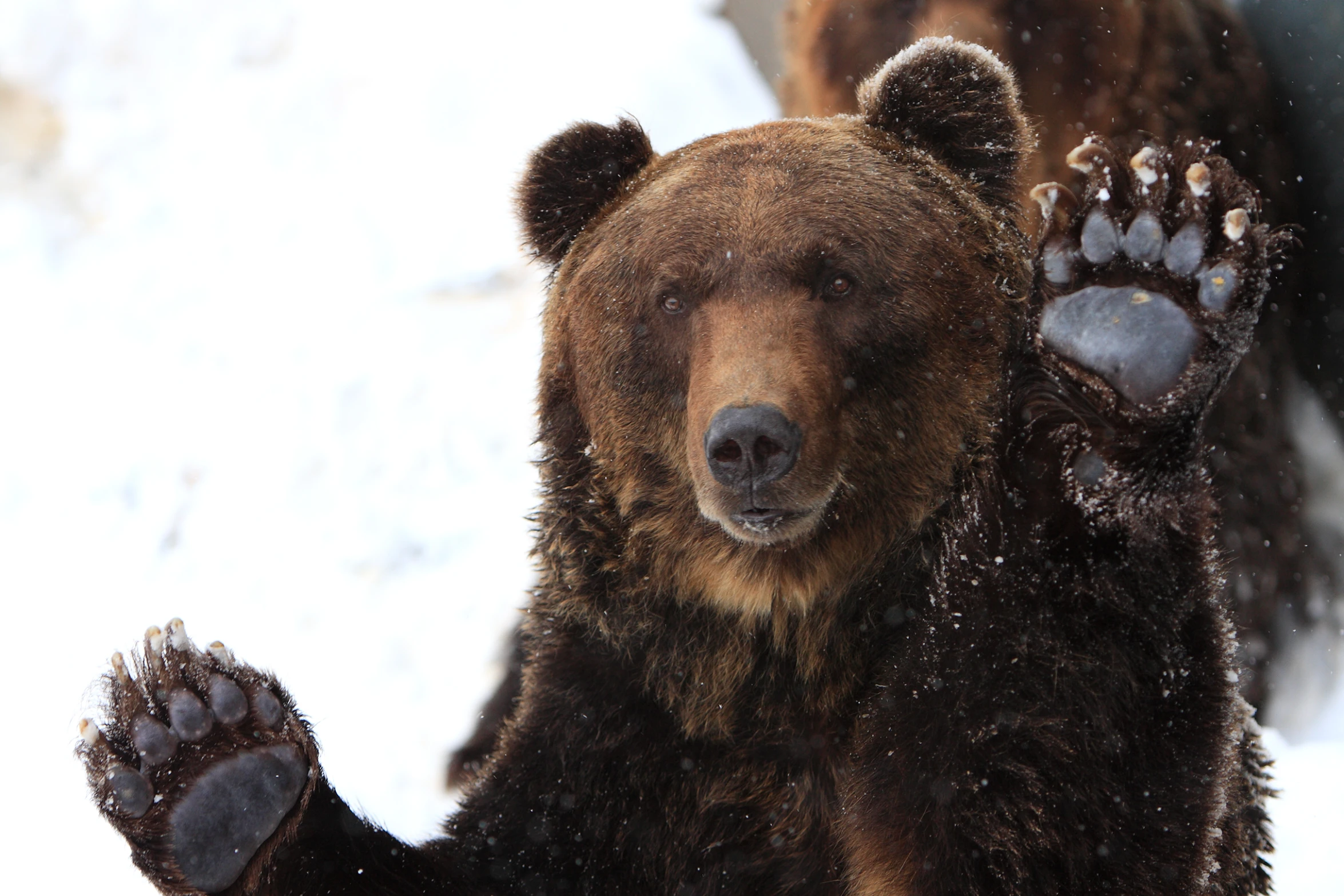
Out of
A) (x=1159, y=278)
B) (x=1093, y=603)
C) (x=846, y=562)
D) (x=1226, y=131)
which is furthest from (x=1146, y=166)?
(x=1226, y=131)

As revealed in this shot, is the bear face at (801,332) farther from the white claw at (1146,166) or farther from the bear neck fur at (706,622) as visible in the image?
the white claw at (1146,166)

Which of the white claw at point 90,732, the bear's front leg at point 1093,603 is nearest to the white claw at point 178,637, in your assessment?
the white claw at point 90,732

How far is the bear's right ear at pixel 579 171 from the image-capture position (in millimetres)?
3170

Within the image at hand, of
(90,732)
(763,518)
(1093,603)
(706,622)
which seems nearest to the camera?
(1093,603)

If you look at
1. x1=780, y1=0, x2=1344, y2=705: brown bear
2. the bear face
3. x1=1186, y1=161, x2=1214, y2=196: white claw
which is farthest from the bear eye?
x1=780, y1=0, x2=1344, y2=705: brown bear

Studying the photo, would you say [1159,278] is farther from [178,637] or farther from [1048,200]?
[178,637]

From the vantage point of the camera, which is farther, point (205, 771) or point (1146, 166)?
point (205, 771)

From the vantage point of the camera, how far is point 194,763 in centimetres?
254

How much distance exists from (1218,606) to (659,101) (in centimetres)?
616

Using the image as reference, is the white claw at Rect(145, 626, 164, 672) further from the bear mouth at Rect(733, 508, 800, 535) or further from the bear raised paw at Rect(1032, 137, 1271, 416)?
the bear raised paw at Rect(1032, 137, 1271, 416)

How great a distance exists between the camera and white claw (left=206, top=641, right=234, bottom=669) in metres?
2.68

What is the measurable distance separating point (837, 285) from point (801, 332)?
17 centimetres

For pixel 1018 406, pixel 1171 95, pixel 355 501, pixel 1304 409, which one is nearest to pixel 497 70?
pixel 355 501

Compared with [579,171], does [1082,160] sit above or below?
below
